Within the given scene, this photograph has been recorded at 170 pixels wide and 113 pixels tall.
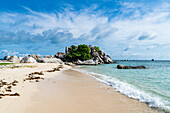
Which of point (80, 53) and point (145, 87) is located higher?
point (80, 53)

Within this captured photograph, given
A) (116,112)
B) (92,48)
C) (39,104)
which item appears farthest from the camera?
(92,48)

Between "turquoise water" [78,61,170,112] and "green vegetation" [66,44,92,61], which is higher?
"green vegetation" [66,44,92,61]

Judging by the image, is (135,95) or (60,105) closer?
(60,105)

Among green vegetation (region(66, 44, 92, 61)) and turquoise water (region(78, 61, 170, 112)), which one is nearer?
turquoise water (region(78, 61, 170, 112))

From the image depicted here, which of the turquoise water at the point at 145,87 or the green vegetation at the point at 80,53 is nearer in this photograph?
the turquoise water at the point at 145,87

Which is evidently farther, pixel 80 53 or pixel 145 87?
pixel 80 53

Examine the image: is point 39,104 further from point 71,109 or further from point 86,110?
point 86,110

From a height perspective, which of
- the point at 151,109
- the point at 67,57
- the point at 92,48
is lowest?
the point at 151,109

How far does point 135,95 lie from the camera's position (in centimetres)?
567

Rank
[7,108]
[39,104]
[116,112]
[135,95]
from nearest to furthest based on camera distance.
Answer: [7,108], [116,112], [39,104], [135,95]

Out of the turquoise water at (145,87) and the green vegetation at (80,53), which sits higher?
the green vegetation at (80,53)

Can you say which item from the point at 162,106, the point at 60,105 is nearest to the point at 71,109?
the point at 60,105

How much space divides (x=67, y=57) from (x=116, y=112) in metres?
61.6

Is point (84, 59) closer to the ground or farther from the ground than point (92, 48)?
closer to the ground
